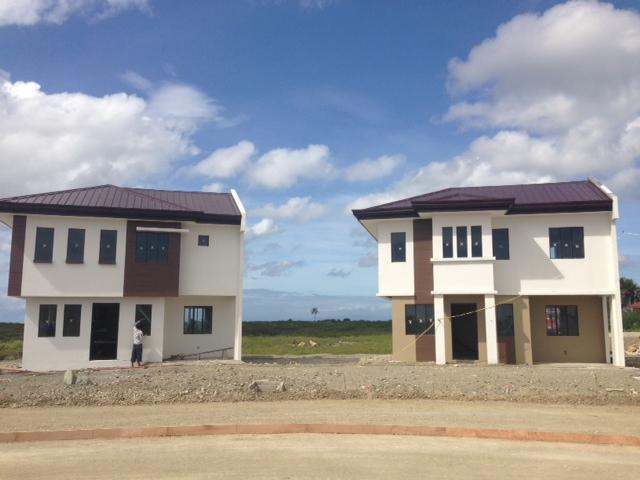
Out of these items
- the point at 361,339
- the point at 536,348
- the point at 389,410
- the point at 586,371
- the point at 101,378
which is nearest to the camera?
the point at 389,410

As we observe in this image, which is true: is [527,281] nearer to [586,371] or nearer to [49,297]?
[586,371]

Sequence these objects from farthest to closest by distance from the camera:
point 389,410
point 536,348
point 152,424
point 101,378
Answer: point 536,348 → point 101,378 → point 389,410 → point 152,424

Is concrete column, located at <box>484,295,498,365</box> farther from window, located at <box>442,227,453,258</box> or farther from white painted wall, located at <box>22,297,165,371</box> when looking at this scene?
white painted wall, located at <box>22,297,165,371</box>

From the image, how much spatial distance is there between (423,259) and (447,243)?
121 cm

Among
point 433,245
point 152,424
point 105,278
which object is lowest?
point 152,424

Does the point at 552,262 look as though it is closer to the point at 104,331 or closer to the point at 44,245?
the point at 104,331

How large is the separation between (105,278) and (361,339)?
72.5 ft

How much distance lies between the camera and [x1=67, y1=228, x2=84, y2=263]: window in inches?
870

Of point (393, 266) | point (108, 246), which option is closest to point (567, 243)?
point (393, 266)

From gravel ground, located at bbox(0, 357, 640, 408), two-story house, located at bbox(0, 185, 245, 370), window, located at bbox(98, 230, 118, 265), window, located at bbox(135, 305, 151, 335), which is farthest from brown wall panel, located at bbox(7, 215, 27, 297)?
window, located at bbox(135, 305, 151, 335)

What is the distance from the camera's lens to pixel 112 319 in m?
22.8

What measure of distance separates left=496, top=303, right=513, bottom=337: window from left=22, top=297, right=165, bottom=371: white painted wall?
13.2 metres

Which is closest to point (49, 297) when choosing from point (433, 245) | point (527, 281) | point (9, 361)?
point (9, 361)

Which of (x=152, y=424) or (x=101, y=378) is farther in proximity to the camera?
(x=101, y=378)
